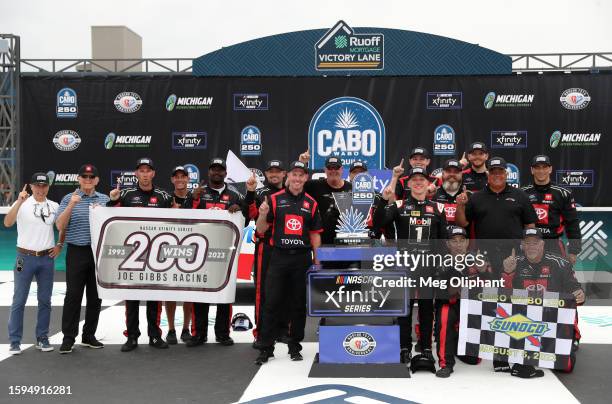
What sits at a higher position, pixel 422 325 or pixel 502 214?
pixel 502 214

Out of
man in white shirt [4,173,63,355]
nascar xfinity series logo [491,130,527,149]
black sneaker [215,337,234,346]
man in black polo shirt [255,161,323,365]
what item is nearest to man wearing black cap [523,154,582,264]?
man in black polo shirt [255,161,323,365]

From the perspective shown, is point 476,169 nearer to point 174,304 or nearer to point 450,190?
point 450,190

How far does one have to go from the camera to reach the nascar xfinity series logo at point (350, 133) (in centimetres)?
962

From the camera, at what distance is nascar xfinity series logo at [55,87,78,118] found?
10.0 m

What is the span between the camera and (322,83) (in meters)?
9.70

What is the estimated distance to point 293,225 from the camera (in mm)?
5258

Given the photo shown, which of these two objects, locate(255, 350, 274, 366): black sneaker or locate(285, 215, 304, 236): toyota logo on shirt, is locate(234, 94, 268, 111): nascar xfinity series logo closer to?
locate(285, 215, 304, 236): toyota logo on shirt

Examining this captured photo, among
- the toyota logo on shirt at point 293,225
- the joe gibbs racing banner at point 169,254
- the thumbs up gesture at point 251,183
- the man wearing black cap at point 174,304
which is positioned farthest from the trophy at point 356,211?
the man wearing black cap at point 174,304

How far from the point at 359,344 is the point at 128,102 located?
6530mm

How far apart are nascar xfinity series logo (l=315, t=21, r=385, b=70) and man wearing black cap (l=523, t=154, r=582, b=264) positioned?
4.69 meters

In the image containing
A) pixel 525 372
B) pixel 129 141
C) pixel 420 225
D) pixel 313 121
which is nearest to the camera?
pixel 525 372

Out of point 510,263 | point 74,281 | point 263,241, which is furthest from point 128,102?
point 510,263

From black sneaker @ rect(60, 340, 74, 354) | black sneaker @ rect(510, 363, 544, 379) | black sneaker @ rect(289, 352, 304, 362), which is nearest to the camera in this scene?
black sneaker @ rect(510, 363, 544, 379)

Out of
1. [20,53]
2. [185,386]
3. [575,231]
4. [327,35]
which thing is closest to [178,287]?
[185,386]
